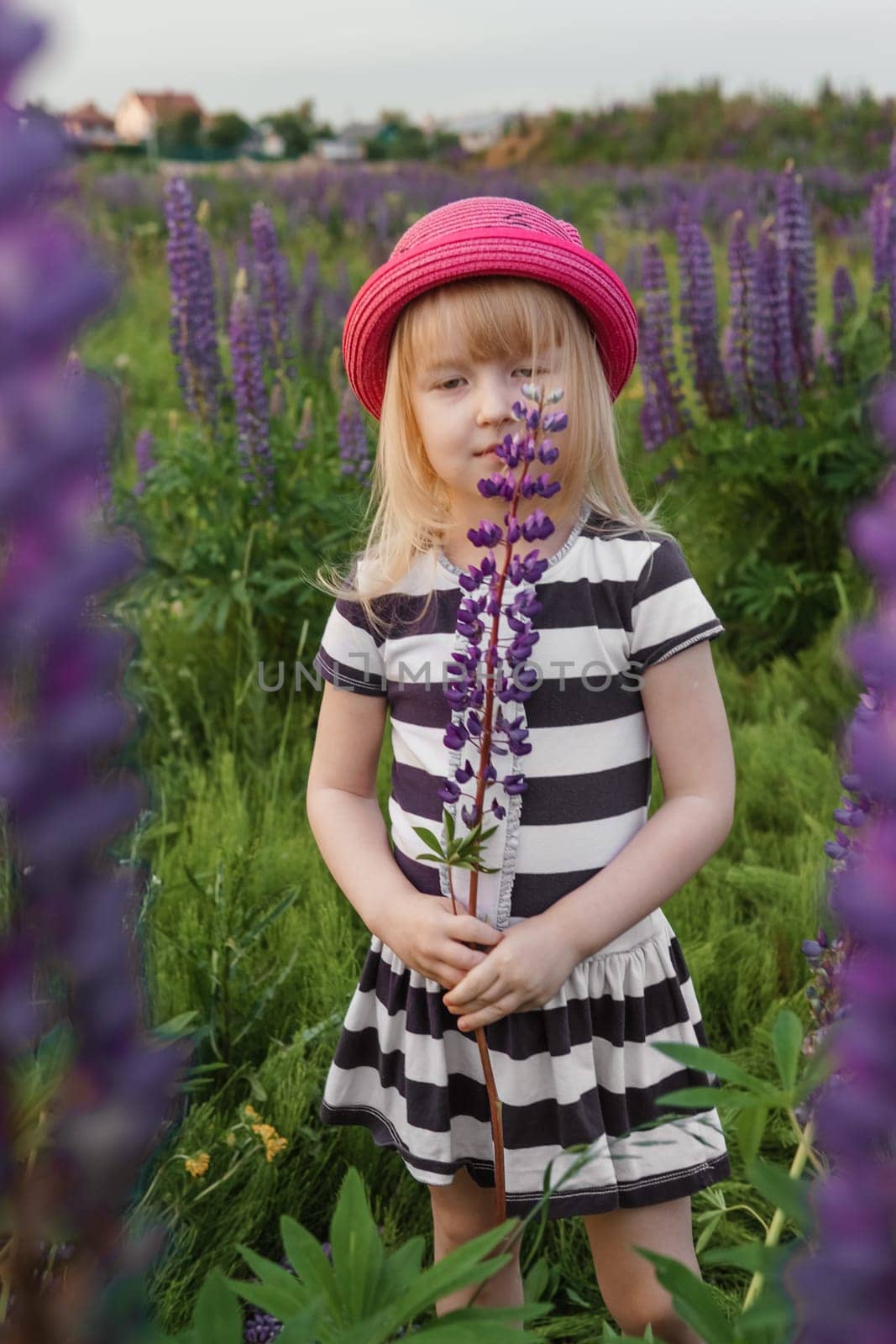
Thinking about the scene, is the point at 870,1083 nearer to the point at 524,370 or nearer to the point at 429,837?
the point at 429,837

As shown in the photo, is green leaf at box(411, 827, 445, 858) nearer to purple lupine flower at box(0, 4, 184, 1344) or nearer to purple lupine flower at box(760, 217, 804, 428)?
purple lupine flower at box(0, 4, 184, 1344)

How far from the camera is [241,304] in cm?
358

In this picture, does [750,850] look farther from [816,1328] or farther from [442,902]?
[816,1328]

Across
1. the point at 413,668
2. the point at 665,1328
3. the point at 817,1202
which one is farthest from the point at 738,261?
the point at 817,1202

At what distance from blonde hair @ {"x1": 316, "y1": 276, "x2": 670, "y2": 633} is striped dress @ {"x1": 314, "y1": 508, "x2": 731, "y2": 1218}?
5 cm

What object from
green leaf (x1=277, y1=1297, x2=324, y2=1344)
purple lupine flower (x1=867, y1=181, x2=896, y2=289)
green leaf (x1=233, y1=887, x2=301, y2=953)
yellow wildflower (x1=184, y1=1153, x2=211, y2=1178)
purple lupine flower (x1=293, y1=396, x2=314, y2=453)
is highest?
purple lupine flower (x1=867, y1=181, x2=896, y2=289)

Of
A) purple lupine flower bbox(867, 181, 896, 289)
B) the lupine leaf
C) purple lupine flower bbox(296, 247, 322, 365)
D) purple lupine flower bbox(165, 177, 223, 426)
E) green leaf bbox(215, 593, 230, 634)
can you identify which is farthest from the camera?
purple lupine flower bbox(296, 247, 322, 365)

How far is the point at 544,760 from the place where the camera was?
5.38ft

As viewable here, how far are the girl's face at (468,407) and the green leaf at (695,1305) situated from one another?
38.6 inches

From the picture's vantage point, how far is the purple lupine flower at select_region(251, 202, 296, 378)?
4168mm

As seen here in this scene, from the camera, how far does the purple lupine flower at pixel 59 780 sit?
1.56 ft

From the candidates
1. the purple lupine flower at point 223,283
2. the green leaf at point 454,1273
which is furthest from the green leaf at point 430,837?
the purple lupine flower at point 223,283

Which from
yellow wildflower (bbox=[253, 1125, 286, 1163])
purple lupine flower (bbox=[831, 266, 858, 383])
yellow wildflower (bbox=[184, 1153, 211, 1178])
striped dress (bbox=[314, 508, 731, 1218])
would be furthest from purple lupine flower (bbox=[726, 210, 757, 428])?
yellow wildflower (bbox=[184, 1153, 211, 1178])

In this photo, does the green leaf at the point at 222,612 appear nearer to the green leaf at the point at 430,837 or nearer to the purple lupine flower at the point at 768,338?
the purple lupine flower at the point at 768,338
